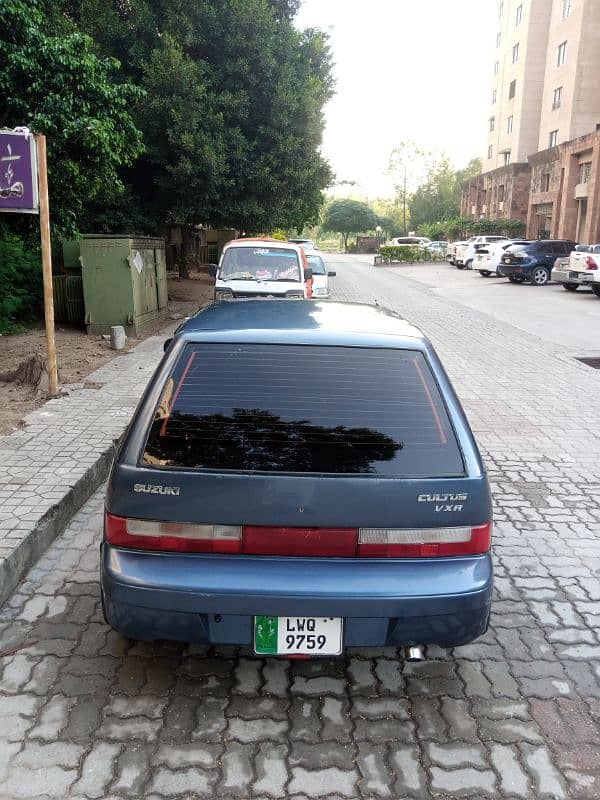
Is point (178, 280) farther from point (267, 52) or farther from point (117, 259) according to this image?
point (117, 259)

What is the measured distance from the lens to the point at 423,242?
52.0 m

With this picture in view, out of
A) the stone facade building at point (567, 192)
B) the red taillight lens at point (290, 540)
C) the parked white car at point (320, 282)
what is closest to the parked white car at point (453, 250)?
the stone facade building at point (567, 192)

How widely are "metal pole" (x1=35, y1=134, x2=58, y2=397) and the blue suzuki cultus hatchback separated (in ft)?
16.3

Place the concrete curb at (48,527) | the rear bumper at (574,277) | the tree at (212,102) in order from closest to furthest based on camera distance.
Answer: the concrete curb at (48,527) < the tree at (212,102) < the rear bumper at (574,277)

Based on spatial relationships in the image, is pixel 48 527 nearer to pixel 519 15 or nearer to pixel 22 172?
pixel 22 172

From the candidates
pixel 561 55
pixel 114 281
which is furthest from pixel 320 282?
pixel 561 55

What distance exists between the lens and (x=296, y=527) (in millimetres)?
2648

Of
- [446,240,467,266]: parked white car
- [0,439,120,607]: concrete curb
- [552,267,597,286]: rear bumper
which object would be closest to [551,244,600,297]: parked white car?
[552,267,597,286]: rear bumper

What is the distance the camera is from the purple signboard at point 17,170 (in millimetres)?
6789

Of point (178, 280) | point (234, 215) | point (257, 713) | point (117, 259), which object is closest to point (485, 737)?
point (257, 713)

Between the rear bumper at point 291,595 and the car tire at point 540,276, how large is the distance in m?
25.7

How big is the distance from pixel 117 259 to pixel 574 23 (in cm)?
4015

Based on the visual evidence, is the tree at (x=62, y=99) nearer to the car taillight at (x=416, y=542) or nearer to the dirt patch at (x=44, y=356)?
the dirt patch at (x=44, y=356)

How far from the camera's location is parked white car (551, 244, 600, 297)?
20.4 meters
